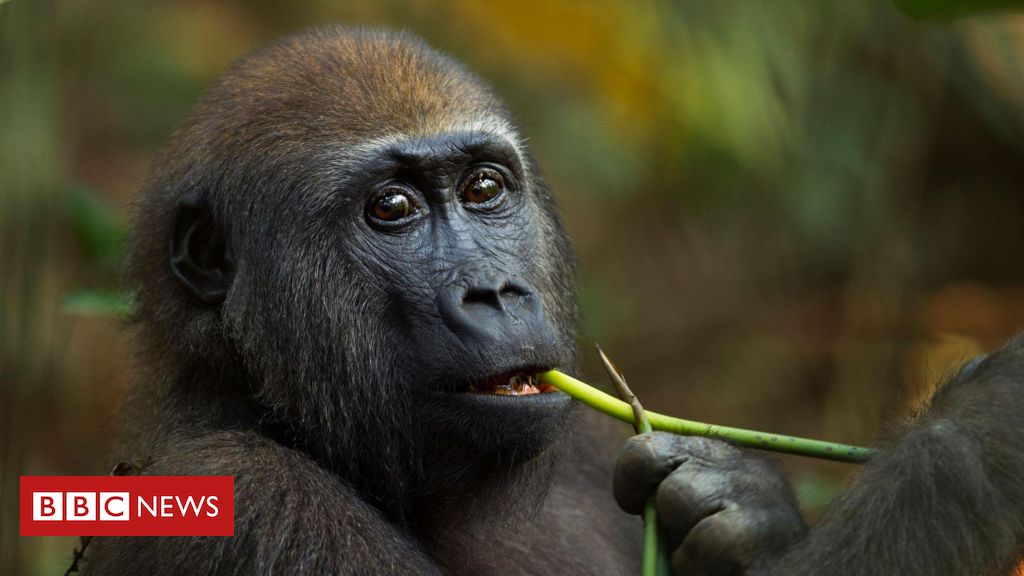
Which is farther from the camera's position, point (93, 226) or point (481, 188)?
point (93, 226)

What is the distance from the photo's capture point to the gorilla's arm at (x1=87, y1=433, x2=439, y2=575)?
2600 millimetres

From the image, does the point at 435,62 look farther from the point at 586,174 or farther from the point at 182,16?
the point at 182,16

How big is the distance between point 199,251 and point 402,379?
717mm

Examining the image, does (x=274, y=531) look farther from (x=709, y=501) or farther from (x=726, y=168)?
(x=726, y=168)

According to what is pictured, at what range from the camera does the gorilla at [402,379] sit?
2.50 meters

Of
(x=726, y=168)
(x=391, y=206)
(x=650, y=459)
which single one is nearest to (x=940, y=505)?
(x=650, y=459)

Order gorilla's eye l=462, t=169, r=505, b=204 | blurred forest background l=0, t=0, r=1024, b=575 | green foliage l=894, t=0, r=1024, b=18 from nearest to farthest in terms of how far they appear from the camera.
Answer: green foliage l=894, t=0, r=1024, b=18, gorilla's eye l=462, t=169, r=505, b=204, blurred forest background l=0, t=0, r=1024, b=575

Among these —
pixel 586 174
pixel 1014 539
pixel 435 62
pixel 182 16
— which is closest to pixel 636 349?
pixel 586 174

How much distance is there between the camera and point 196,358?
3104mm

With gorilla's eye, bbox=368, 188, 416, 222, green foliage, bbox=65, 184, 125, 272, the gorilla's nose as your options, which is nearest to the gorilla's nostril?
the gorilla's nose

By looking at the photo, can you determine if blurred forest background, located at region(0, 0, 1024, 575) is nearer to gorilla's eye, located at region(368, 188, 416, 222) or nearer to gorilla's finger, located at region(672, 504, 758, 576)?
gorilla's eye, located at region(368, 188, 416, 222)

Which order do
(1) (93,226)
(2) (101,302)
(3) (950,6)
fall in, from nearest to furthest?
(3) (950,6), (2) (101,302), (1) (93,226)

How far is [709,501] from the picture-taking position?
255cm

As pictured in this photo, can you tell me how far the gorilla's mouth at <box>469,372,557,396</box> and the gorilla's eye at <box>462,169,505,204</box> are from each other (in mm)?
565
